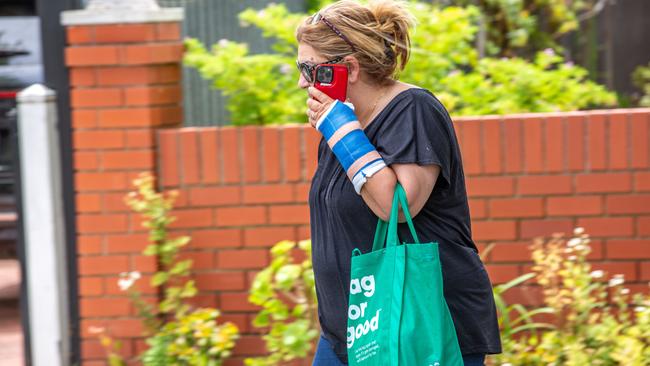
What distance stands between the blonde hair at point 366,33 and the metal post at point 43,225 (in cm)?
165

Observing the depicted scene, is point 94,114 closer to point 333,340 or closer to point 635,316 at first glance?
point 333,340

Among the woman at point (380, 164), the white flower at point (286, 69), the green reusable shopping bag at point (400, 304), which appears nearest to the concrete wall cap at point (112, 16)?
the white flower at point (286, 69)

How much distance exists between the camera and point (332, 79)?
8.63ft

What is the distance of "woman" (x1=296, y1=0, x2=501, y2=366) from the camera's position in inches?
98.9

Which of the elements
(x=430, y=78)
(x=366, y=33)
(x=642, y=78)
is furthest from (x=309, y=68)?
(x=642, y=78)

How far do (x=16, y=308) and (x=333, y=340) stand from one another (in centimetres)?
372

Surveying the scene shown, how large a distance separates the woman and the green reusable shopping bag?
76mm

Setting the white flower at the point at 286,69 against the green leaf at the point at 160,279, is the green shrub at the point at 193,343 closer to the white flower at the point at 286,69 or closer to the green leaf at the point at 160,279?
the green leaf at the point at 160,279

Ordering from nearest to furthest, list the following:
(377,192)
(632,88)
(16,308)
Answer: (377,192)
(16,308)
(632,88)

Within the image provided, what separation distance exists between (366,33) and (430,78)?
196 cm

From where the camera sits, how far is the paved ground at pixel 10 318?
511 cm

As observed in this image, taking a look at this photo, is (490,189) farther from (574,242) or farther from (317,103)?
(317,103)

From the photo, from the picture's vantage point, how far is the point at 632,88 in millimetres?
6992

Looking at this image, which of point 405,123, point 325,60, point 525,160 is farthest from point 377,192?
point 525,160
